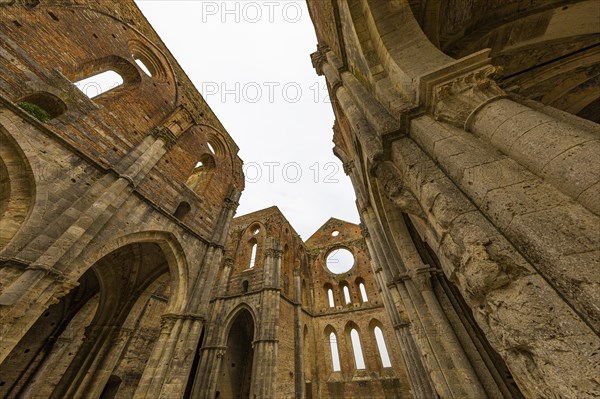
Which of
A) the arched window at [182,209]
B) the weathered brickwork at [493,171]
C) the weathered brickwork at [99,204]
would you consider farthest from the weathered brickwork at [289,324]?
the weathered brickwork at [493,171]

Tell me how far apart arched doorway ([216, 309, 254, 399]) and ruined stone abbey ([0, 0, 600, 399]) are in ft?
0.55

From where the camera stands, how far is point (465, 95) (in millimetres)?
1918

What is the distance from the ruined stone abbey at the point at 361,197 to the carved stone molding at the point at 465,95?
17 millimetres

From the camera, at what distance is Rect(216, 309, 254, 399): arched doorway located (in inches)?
466

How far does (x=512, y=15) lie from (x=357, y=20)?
7.02 ft

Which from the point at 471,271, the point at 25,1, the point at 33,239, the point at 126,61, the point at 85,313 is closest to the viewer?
the point at 471,271

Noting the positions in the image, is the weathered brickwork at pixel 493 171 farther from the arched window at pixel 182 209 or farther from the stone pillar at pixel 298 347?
the stone pillar at pixel 298 347

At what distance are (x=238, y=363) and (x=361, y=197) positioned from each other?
40.7 feet

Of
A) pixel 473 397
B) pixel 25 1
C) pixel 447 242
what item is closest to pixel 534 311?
pixel 447 242

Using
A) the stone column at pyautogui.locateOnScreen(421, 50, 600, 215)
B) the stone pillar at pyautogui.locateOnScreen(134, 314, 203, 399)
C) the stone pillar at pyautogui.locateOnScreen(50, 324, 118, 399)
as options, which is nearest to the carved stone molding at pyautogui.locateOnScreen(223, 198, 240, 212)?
the stone pillar at pyautogui.locateOnScreen(134, 314, 203, 399)

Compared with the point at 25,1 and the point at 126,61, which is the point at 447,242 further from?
the point at 126,61

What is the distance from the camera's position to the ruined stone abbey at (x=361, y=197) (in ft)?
3.91

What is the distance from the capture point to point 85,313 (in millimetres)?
9141

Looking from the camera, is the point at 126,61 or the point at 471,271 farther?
the point at 126,61
